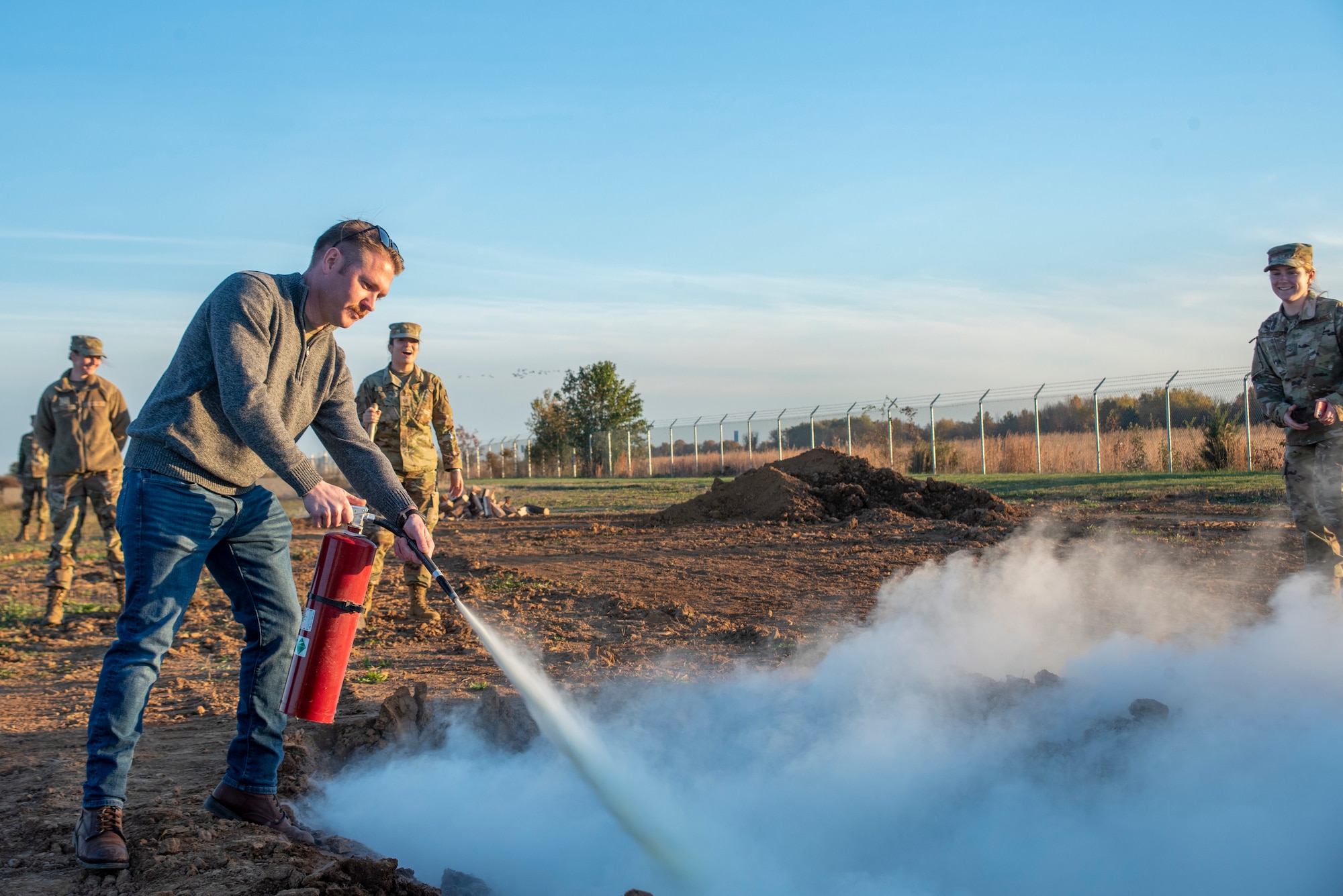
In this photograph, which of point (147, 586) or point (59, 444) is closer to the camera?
point (147, 586)

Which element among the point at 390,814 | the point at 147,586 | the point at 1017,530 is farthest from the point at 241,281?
the point at 1017,530

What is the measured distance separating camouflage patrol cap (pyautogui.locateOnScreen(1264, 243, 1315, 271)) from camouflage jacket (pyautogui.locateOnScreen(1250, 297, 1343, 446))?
0.23 m

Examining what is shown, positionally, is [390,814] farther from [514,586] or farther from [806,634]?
[514,586]

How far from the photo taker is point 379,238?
9.94ft

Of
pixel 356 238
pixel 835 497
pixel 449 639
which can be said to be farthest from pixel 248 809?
pixel 835 497

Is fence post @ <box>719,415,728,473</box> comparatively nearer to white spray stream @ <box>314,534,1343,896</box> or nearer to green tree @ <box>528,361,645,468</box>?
green tree @ <box>528,361,645,468</box>

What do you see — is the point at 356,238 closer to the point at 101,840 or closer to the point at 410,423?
the point at 101,840

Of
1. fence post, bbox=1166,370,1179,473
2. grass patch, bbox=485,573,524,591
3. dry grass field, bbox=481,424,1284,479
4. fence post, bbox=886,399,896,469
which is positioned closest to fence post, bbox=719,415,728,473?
dry grass field, bbox=481,424,1284,479

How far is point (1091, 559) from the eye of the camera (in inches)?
318

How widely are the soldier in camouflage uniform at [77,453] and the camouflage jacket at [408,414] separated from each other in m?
2.50

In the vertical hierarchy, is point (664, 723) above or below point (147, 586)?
below

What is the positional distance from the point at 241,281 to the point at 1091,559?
24.3 ft

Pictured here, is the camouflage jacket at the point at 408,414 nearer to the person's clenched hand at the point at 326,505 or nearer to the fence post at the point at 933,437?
the person's clenched hand at the point at 326,505

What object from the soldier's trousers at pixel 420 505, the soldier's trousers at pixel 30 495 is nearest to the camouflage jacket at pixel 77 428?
the soldier's trousers at pixel 420 505
